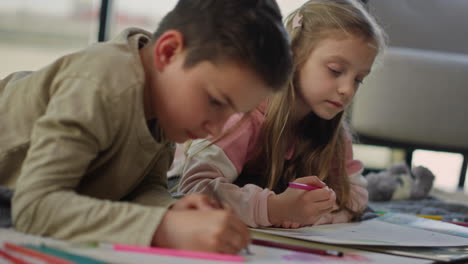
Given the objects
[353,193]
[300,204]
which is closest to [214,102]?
[300,204]

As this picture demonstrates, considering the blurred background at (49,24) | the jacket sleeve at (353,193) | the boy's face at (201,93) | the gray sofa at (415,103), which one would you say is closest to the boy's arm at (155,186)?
the boy's face at (201,93)

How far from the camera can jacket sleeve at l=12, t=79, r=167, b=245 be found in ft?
2.31

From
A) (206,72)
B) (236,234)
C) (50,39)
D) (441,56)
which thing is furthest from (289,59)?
(50,39)

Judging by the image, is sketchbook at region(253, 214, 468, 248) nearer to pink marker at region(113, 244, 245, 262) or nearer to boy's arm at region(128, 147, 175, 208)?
boy's arm at region(128, 147, 175, 208)

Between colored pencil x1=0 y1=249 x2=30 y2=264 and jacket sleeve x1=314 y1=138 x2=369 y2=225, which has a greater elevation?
colored pencil x1=0 y1=249 x2=30 y2=264

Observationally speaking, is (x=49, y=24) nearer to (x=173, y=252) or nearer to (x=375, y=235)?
(x=375, y=235)

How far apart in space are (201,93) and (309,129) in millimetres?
561

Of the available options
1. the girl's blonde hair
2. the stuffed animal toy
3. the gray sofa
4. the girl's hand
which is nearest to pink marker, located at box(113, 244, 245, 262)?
the girl's hand

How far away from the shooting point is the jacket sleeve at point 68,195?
706mm

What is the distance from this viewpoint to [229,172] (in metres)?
1.15

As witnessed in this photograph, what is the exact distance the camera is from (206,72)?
0.77 m

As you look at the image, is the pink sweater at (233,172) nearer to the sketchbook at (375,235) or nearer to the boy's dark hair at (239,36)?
the sketchbook at (375,235)

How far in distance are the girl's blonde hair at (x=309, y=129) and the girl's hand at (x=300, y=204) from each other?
132 mm

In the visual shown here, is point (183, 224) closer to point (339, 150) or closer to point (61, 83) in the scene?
point (61, 83)
